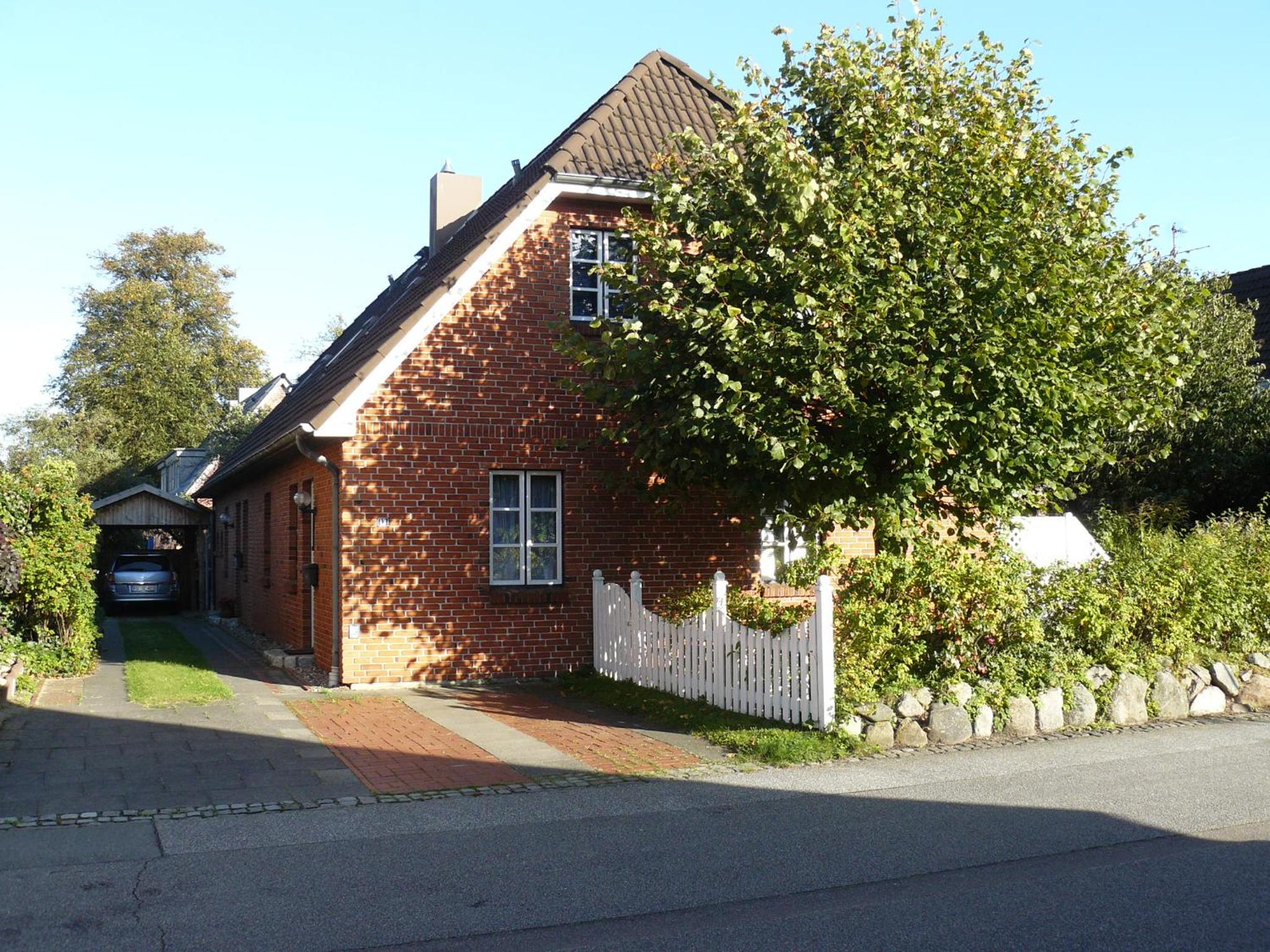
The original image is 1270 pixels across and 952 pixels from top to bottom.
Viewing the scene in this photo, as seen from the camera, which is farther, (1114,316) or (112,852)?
(1114,316)

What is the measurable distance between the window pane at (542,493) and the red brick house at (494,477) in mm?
23

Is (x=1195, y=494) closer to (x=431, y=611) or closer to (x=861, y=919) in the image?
(x=431, y=611)

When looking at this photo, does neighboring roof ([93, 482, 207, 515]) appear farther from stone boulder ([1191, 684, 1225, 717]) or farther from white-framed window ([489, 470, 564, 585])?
stone boulder ([1191, 684, 1225, 717])

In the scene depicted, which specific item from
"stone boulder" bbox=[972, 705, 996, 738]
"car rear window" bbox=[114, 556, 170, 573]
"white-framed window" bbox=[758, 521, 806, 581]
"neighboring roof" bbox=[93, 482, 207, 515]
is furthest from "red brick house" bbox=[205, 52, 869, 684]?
"car rear window" bbox=[114, 556, 170, 573]

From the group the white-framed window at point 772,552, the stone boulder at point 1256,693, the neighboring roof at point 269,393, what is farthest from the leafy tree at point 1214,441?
the neighboring roof at point 269,393

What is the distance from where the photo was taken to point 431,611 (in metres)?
13.9

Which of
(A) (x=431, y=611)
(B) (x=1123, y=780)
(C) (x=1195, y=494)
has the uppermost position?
(C) (x=1195, y=494)

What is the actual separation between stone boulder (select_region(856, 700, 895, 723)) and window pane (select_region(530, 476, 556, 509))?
5.69 m

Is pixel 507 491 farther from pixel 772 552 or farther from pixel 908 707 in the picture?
pixel 908 707

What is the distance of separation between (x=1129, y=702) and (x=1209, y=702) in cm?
121

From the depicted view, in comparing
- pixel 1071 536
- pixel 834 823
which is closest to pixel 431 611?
pixel 834 823

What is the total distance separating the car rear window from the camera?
96.3 ft

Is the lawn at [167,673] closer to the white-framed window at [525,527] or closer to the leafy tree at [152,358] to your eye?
the white-framed window at [525,527]

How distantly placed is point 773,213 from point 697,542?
5.44 metres
